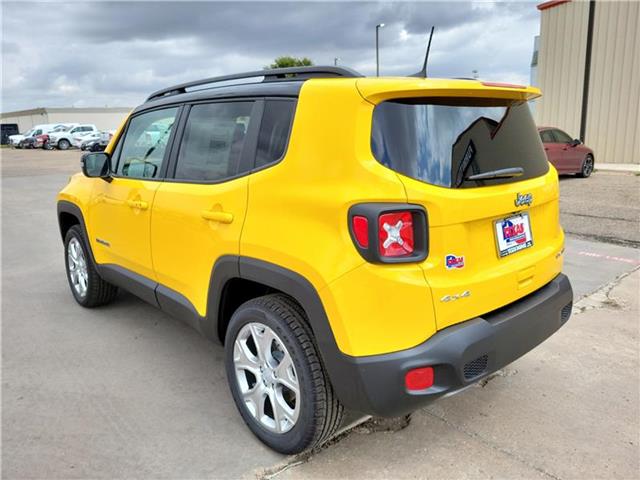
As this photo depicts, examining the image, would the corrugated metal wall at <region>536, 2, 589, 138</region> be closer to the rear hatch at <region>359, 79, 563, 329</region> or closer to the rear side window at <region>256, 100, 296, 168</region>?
the rear hatch at <region>359, 79, 563, 329</region>

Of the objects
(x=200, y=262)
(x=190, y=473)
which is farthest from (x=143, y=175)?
(x=190, y=473)

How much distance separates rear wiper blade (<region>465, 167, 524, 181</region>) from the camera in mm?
2359

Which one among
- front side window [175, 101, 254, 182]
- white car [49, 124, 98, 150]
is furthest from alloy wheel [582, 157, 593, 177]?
white car [49, 124, 98, 150]

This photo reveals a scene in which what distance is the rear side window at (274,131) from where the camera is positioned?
254 centimetres

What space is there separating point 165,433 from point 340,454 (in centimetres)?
95

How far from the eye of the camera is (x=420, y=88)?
2.22m

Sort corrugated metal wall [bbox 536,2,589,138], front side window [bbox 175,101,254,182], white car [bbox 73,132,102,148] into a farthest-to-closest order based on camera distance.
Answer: white car [bbox 73,132,102,148] → corrugated metal wall [bbox 536,2,589,138] → front side window [bbox 175,101,254,182]

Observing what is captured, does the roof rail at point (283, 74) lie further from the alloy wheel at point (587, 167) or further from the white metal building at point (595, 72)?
the white metal building at point (595, 72)

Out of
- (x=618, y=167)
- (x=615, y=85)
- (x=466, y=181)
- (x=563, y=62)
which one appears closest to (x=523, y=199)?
(x=466, y=181)

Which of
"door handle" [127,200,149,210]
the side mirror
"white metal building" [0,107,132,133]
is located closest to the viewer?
"door handle" [127,200,149,210]

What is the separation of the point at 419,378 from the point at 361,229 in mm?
653

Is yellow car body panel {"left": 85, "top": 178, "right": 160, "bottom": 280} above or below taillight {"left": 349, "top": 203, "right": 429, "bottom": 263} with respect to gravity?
below

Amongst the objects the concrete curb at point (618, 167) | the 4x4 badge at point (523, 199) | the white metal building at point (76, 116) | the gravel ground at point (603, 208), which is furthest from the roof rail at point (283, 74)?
the white metal building at point (76, 116)

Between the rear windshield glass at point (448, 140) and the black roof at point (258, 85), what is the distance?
1.32 feet
